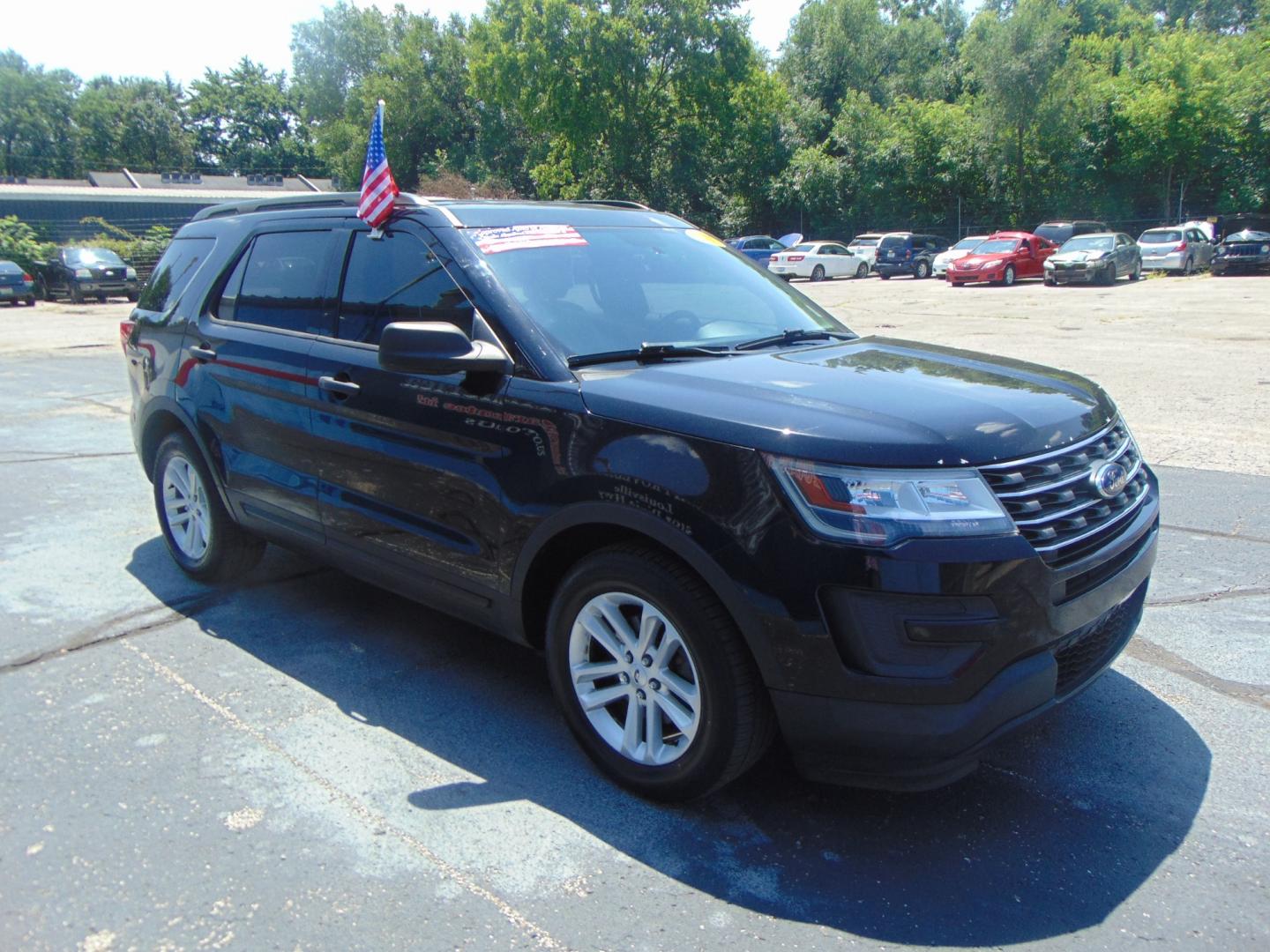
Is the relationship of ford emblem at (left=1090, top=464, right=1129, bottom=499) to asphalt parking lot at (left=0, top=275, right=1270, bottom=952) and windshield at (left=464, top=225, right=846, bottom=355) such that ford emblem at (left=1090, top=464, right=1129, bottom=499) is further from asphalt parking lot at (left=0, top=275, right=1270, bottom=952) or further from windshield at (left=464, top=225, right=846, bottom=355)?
windshield at (left=464, top=225, right=846, bottom=355)

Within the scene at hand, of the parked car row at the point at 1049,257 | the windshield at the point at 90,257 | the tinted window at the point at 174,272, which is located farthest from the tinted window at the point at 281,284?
the windshield at the point at 90,257

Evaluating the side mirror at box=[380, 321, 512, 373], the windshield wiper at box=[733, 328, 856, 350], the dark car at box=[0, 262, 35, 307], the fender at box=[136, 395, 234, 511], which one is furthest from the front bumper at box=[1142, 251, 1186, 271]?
the side mirror at box=[380, 321, 512, 373]

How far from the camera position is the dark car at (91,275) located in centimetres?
3075

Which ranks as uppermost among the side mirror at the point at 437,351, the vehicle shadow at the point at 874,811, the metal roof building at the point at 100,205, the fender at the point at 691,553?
the metal roof building at the point at 100,205

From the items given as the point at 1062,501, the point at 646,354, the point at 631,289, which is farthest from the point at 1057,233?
the point at 1062,501

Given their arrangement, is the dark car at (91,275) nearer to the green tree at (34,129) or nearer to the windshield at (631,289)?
the windshield at (631,289)

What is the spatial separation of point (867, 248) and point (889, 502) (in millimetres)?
40323

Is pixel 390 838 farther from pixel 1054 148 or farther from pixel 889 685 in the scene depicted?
pixel 1054 148

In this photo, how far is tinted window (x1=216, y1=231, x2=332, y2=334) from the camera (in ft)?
14.1

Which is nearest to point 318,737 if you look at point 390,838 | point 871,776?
point 390,838

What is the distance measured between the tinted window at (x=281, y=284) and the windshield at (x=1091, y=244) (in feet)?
101

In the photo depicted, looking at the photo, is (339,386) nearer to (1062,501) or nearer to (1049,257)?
(1062,501)

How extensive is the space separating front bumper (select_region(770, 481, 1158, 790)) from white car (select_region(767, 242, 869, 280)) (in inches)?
1369

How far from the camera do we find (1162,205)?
136 feet
